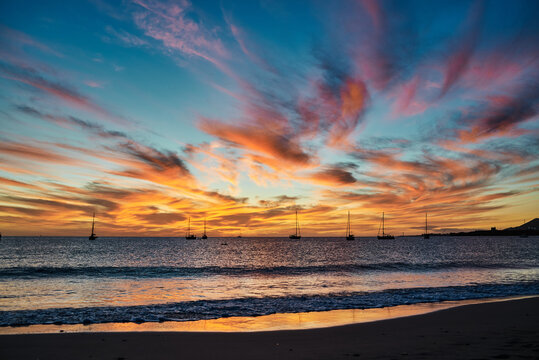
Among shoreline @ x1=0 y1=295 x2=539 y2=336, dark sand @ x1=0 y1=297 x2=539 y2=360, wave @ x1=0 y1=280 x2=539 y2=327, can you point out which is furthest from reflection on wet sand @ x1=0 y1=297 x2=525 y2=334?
dark sand @ x1=0 y1=297 x2=539 y2=360

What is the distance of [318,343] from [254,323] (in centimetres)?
535

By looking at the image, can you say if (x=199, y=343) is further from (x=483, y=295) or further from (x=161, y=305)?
(x=483, y=295)

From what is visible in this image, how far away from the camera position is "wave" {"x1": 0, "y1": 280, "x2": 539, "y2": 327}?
1748 cm

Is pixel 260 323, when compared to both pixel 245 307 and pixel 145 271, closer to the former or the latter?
pixel 245 307

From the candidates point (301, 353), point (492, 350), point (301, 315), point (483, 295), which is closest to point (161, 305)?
point (301, 315)

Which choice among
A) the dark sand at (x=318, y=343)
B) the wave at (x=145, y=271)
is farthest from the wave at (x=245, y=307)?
the wave at (x=145, y=271)

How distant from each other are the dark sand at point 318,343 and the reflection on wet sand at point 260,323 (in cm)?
122

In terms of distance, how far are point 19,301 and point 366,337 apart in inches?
907

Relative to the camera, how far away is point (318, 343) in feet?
40.3

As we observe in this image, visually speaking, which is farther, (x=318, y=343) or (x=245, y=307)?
(x=245, y=307)

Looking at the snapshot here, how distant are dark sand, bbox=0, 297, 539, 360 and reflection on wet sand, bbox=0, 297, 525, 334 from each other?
4.01 ft

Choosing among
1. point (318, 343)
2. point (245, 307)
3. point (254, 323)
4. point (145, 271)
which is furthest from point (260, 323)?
point (145, 271)

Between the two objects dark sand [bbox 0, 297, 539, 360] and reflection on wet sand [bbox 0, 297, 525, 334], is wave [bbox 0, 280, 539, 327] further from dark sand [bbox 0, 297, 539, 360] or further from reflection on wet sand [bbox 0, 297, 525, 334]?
dark sand [bbox 0, 297, 539, 360]

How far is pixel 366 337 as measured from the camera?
13.2 meters
